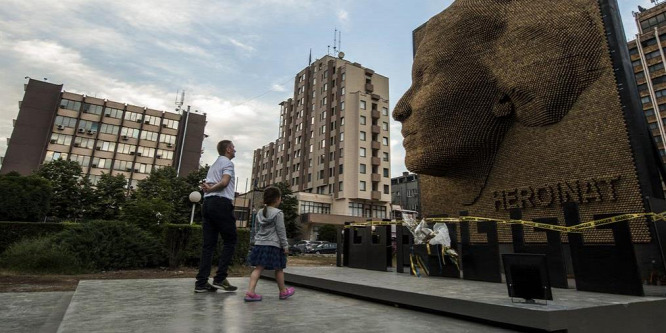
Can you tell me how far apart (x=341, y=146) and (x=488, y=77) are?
39321mm

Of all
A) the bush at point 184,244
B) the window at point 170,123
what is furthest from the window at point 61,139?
the bush at point 184,244

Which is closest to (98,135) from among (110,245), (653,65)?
(110,245)

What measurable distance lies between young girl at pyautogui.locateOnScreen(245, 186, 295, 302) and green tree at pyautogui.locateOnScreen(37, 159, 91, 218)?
38893 mm

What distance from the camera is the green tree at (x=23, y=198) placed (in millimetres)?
16203

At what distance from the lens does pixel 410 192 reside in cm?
7156

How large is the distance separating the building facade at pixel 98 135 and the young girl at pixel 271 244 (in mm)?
51078

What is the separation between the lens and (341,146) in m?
47.8

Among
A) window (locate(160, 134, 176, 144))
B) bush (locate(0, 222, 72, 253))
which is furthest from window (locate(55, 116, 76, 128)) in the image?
bush (locate(0, 222, 72, 253))

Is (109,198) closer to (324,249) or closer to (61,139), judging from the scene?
(61,139)

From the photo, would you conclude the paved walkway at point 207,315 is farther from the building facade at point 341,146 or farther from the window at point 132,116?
the window at point 132,116

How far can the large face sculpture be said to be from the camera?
731 centimetres

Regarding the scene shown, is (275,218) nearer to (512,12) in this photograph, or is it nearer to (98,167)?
(512,12)

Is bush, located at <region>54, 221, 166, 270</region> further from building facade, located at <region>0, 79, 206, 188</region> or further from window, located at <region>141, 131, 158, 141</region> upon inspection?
window, located at <region>141, 131, 158, 141</region>

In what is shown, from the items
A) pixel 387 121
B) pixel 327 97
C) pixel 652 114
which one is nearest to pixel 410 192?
pixel 387 121
